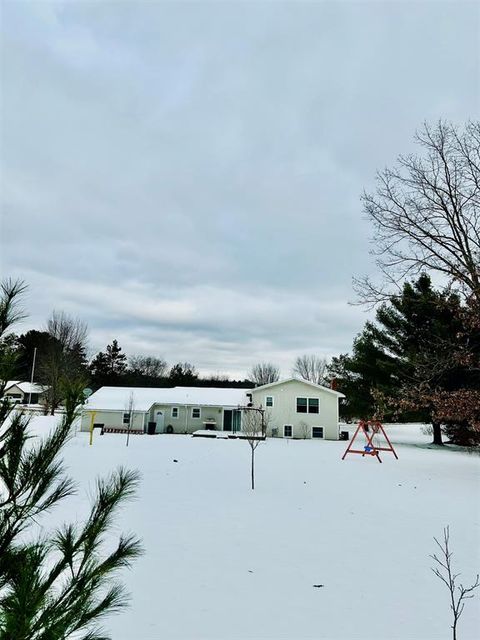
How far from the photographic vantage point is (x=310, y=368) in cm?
6041

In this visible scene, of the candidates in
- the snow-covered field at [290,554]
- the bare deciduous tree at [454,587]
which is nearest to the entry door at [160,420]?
the snow-covered field at [290,554]

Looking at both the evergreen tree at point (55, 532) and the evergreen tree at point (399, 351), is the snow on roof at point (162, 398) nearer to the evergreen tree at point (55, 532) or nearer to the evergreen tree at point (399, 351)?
the evergreen tree at point (399, 351)

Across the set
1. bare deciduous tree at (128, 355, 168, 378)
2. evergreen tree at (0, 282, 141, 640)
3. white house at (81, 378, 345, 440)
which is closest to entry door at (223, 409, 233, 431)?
white house at (81, 378, 345, 440)

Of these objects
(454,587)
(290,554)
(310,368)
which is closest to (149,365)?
(310,368)

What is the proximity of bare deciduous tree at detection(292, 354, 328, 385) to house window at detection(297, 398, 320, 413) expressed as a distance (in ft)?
92.5

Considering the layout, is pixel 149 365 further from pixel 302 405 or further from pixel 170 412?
pixel 302 405

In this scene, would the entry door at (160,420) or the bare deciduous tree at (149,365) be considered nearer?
the entry door at (160,420)

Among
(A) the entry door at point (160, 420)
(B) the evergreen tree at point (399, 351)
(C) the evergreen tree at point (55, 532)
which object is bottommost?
(A) the entry door at point (160, 420)

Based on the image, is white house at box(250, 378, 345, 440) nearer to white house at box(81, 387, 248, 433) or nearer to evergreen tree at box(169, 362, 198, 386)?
white house at box(81, 387, 248, 433)

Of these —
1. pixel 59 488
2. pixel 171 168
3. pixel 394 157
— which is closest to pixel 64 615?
pixel 59 488

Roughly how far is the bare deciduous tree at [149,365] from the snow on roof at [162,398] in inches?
1161

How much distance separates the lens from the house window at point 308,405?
1195 inches

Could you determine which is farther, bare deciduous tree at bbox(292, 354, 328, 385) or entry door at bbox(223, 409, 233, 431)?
bare deciduous tree at bbox(292, 354, 328, 385)

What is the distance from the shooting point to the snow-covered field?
4.13m
